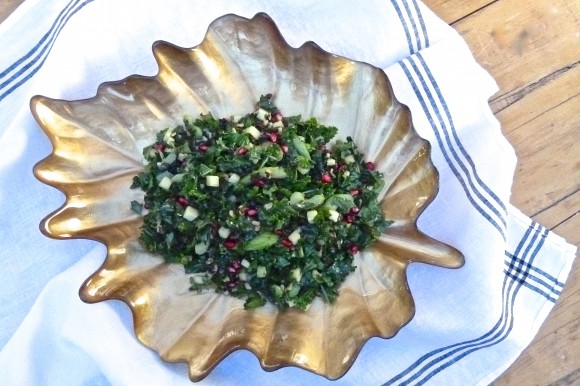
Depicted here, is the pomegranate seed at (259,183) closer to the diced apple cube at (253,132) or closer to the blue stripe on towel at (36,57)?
the diced apple cube at (253,132)

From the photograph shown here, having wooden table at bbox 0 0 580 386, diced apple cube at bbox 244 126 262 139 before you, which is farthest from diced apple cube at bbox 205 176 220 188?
wooden table at bbox 0 0 580 386

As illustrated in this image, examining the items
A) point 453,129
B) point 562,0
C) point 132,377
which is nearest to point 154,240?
point 132,377

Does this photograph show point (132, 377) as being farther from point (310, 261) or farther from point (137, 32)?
point (137, 32)

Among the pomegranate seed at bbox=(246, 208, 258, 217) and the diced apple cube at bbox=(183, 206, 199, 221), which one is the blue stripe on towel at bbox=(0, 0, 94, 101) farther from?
the pomegranate seed at bbox=(246, 208, 258, 217)

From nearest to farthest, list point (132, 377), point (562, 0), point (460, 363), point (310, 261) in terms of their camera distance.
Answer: point (310, 261) → point (132, 377) → point (460, 363) → point (562, 0)

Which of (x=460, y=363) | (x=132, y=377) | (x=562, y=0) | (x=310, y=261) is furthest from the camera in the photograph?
(x=562, y=0)
